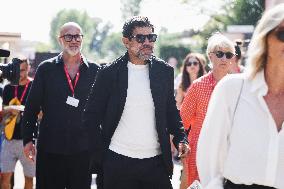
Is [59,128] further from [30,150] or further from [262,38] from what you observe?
[262,38]

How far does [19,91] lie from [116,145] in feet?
9.98

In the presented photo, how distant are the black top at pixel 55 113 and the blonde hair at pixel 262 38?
2809 mm

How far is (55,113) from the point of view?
213 inches

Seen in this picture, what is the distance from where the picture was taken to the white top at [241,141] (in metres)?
2.66

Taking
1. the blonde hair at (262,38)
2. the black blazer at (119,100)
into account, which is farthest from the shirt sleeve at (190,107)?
the blonde hair at (262,38)

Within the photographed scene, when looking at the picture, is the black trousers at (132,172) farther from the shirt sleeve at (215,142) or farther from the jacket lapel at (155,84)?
the shirt sleeve at (215,142)

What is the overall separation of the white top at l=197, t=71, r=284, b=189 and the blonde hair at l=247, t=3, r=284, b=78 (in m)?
0.04

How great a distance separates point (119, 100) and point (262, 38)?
187cm

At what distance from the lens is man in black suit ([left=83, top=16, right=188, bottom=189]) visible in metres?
4.41

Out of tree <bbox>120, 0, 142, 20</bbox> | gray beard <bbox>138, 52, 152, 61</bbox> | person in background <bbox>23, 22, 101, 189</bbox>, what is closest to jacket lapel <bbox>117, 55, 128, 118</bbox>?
gray beard <bbox>138, 52, 152, 61</bbox>

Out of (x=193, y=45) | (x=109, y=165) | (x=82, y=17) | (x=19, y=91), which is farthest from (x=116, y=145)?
(x=82, y=17)

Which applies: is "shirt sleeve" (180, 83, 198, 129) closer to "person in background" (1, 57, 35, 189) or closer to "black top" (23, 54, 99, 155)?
"black top" (23, 54, 99, 155)

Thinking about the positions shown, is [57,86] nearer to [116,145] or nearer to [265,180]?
[116,145]

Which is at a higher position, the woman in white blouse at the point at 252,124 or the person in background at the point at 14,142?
the woman in white blouse at the point at 252,124
